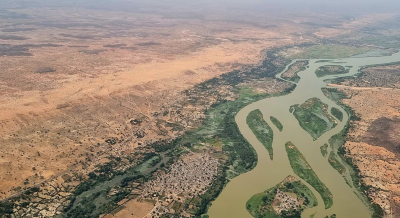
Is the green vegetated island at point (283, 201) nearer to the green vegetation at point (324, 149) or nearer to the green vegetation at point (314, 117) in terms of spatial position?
the green vegetation at point (324, 149)

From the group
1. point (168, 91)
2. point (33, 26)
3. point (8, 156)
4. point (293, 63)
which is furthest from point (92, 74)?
point (33, 26)

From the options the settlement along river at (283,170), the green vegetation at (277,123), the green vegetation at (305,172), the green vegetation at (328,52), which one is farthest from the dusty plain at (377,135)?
the green vegetation at (328,52)

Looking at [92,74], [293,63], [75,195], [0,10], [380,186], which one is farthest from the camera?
[0,10]

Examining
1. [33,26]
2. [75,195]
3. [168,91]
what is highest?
[33,26]

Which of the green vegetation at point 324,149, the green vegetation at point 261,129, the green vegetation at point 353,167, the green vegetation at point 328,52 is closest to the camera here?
the green vegetation at point 353,167

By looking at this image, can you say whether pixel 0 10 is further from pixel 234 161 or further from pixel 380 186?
pixel 380 186

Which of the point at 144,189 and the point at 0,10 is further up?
the point at 0,10
